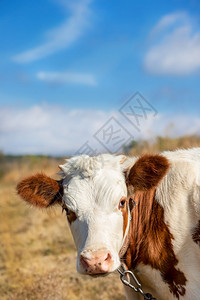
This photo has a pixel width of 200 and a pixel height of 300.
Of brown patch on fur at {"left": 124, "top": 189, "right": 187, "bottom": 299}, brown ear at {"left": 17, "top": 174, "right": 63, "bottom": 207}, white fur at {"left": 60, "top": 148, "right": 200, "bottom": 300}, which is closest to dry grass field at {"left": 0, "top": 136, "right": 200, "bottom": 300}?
brown ear at {"left": 17, "top": 174, "right": 63, "bottom": 207}

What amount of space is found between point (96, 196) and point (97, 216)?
0.68 feet

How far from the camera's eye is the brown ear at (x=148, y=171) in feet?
14.1

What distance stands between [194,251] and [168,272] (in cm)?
35

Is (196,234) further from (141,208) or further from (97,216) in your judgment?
(97,216)

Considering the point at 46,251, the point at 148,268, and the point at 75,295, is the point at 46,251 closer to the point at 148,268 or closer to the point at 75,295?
the point at 75,295

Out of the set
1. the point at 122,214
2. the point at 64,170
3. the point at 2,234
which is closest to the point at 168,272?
the point at 122,214

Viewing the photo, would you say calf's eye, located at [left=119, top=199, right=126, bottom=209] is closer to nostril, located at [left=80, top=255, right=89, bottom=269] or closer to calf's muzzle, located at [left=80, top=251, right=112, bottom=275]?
calf's muzzle, located at [left=80, top=251, right=112, bottom=275]

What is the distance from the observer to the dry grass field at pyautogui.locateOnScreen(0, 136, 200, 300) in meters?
7.03

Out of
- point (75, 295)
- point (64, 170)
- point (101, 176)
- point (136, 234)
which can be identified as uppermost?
point (64, 170)

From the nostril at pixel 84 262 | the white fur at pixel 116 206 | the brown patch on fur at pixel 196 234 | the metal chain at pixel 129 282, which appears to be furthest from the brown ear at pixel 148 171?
the nostril at pixel 84 262

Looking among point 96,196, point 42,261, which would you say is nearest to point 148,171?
point 96,196

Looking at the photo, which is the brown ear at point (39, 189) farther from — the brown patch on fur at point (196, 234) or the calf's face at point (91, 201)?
the brown patch on fur at point (196, 234)

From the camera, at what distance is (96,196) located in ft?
13.3

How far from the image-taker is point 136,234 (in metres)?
4.47
